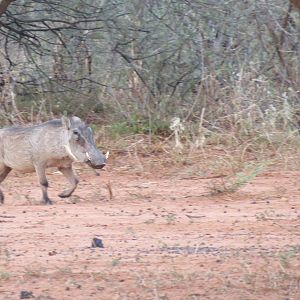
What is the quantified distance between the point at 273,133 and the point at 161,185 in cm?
200

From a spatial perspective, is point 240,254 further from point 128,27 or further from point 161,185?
point 128,27

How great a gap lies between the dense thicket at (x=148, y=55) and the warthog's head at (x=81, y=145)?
355 cm

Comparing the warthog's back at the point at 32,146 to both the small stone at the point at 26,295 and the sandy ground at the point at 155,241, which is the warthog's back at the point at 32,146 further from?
the small stone at the point at 26,295

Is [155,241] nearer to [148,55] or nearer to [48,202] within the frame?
[48,202]

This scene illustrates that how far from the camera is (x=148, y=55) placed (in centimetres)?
1385

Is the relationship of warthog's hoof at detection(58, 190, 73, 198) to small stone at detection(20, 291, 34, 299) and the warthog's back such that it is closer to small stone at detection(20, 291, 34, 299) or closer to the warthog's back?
the warthog's back

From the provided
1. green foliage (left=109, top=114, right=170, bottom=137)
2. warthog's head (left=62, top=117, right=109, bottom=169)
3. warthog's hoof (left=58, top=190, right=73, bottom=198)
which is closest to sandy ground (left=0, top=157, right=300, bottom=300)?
warthog's hoof (left=58, top=190, right=73, bottom=198)

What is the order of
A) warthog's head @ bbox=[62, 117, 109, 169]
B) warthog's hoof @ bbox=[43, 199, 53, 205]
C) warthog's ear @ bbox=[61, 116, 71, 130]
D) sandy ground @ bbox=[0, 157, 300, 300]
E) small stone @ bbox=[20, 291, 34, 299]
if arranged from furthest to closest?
warthog's ear @ bbox=[61, 116, 71, 130]
warthog's hoof @ bbox=[43, 199, 53, 205]
warthog's head @ bbox=[62, 117, 109, 169]
sandy ground @ bbox=[0, 157, 300, 300]
small stone @ bbox=[20, 291, 34, 299]

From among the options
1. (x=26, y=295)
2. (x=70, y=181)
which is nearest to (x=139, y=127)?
(x=70, y=181)

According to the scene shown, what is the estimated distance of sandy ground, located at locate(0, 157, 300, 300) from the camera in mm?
6207

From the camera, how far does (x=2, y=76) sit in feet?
46.2

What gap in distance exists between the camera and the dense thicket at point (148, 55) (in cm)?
1348

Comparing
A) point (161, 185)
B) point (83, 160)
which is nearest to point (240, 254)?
point (83, 160)

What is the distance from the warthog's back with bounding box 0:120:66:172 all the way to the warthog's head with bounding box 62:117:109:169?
11cm
